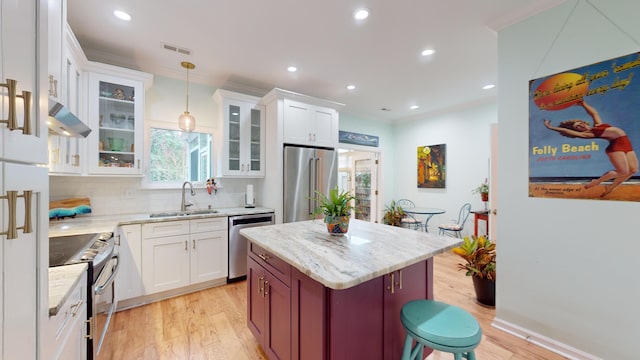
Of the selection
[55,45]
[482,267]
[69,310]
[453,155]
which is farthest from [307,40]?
[453,155]

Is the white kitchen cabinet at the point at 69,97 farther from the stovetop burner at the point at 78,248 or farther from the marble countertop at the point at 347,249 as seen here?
the marble countertop at the point at 347,249

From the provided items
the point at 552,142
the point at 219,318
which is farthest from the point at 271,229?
the point at 552,142

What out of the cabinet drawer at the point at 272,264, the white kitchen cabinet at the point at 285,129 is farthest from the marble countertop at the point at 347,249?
the white kitchen cabinet at the point at 285,129

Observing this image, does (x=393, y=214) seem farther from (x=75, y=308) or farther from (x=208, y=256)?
(x=75, y=308)

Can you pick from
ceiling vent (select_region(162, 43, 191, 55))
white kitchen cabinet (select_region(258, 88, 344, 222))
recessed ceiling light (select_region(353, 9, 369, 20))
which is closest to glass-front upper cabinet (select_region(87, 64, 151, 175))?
ceiling vent (select_region(162, 43, 191, 55))

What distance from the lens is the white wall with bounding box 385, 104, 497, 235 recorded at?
4316mm

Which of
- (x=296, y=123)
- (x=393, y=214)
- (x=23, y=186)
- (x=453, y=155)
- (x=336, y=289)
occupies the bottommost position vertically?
(x=393, y=214)

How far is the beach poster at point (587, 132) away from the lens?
159 cm

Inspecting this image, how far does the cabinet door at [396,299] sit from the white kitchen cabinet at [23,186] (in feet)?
4.64

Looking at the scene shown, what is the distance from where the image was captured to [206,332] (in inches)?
85.7

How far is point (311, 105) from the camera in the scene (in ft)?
12.0

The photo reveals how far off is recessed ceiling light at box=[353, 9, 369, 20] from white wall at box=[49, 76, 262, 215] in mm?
2349

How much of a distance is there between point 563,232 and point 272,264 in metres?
2.16

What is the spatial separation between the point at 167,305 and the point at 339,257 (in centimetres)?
235
